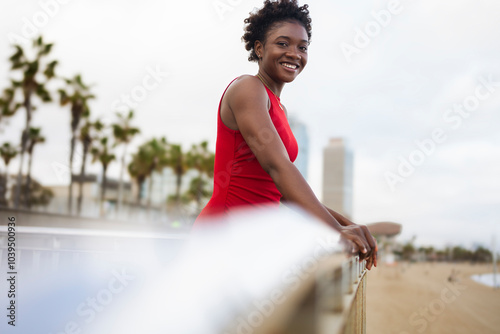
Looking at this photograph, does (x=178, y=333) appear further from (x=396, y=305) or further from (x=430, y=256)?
(x=430, y=256)

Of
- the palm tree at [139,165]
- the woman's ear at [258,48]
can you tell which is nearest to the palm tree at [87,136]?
the palm tree at [139,165]

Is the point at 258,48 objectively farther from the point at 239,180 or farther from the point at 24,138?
the point at 24,138

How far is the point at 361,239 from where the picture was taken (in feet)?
3.24

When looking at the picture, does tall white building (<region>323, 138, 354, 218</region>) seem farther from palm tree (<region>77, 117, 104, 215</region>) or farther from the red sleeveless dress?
the red sleeveless dress

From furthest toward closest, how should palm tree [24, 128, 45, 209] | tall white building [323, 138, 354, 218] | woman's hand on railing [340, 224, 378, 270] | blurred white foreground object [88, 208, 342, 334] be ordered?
1. tall white building [323, 138, 354, 218]
2. palm tree [24, 128, 45, 209]
3. woman's hand on railing [340, 224, 378, 270]
4. blurred white foreground object [88, 208, 342, 334]

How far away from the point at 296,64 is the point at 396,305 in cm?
2627

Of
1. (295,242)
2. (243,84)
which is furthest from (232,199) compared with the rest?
(295,242)

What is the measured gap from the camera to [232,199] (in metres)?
1.33

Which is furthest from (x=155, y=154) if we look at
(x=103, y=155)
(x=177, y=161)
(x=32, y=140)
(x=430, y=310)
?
(x=430, y=310)

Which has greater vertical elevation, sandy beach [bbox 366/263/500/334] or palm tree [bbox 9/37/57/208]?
palm tree [bbox 9/37/57/208]

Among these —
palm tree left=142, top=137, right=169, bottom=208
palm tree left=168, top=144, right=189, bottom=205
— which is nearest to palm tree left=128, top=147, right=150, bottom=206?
palm tree left=142, top=137, right=169, bottom=208

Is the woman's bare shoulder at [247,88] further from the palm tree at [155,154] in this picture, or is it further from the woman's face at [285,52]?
the palm tree at [155,154]

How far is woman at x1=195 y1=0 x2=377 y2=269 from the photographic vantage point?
3.51ft

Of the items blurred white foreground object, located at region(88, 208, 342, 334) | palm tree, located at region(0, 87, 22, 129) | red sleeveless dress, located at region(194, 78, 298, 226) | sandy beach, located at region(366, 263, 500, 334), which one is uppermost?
palm tree, located at region(0, 87, 22, 129)
